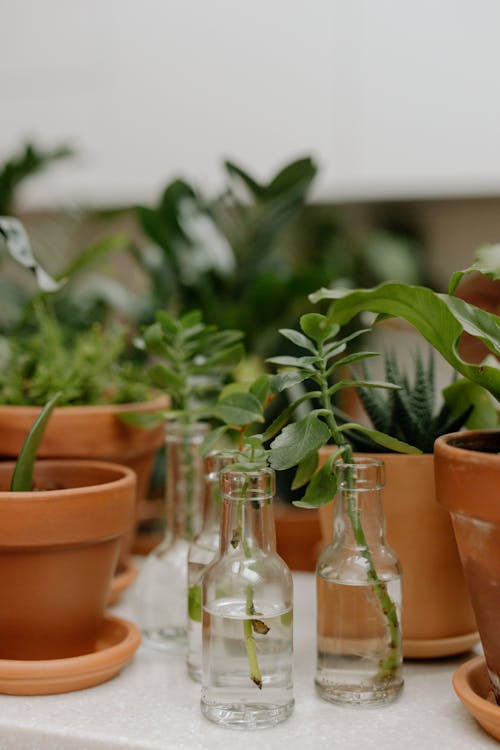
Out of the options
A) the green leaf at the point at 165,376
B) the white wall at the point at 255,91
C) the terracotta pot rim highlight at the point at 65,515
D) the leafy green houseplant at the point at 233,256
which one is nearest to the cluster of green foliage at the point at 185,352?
the green leaf at the point at 165,376

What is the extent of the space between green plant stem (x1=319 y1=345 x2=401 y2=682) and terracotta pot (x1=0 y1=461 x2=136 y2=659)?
163 mm

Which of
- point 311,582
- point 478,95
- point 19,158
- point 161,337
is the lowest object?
point 311,582

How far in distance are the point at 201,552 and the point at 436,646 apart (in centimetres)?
19

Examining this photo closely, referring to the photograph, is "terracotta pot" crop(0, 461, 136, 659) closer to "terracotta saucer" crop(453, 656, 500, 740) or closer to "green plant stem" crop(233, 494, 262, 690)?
"green plant stem" crop(233, 494, 262, 690)

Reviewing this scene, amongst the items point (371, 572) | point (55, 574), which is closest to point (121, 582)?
point (55, 574)

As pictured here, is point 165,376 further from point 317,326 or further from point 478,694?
point 478,694

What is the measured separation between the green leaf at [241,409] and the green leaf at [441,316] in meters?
0.09

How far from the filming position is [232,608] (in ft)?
1.87

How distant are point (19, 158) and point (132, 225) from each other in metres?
0.97

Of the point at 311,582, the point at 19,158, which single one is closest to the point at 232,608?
the point at 311,582

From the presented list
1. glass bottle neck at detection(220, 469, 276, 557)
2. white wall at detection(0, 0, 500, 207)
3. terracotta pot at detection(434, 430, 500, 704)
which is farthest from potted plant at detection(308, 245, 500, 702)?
white wall at detection(0, 0, 500, 207)

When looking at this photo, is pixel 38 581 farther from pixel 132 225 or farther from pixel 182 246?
pixel 132 225

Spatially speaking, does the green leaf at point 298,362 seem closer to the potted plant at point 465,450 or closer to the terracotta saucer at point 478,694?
the potted plant at point 465,450

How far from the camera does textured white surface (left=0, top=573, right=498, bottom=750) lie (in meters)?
0.54
